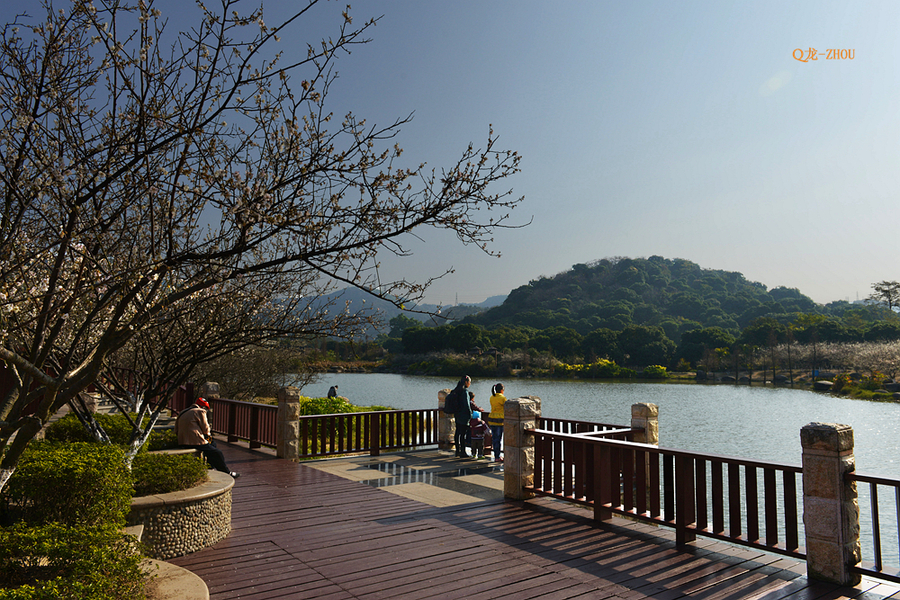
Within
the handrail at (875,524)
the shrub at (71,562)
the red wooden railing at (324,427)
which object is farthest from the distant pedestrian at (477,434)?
the shrub at (71,562)

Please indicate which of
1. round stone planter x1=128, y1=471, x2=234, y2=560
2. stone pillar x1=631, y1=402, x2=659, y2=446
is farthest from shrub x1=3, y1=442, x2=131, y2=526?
stone pillar x1=631, y1=402, x2=659, y2=446

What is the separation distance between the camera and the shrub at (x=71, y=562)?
3.29 metres

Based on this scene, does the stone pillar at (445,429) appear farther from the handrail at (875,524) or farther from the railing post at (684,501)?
the handrail at (875,524)

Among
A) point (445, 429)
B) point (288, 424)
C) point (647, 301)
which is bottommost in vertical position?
point (445, 429)

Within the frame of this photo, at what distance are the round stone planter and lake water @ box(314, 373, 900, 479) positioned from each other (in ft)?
52.5

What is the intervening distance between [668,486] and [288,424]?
7623mm

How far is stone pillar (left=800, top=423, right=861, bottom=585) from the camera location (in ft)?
16.5

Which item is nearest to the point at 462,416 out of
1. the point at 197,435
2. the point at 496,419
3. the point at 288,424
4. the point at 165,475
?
the point at 496,419

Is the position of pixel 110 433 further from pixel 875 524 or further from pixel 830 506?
pixel 875 524

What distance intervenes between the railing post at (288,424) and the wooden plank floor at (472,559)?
3.59m

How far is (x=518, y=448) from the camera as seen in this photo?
812 cm

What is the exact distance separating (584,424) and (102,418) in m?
9.78

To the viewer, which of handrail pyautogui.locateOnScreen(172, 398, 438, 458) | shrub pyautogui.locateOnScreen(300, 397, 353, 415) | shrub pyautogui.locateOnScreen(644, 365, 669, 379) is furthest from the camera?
shrub pyautogui.locateOnScreen(644, 365, 669, 379)

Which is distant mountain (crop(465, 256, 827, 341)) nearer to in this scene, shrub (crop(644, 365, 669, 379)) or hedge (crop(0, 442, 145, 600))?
shrub (crop(644, 365, 669, 379))
